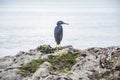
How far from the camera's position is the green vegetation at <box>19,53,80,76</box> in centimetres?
1666

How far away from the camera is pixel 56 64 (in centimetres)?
1744

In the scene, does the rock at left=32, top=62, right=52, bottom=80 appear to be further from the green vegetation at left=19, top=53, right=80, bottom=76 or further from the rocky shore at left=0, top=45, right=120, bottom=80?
the green vegetation at left=19, top=53, right=80, bottom=76

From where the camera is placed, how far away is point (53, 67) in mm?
16719

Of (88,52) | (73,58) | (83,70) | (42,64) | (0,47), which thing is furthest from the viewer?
(0,47)

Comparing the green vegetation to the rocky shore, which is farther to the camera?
the green vegetation

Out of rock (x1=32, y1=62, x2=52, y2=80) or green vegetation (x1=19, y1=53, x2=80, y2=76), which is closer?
rock (x1=32, y1=62, x2=52, y2=80)

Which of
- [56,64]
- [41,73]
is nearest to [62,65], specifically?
[56,64]

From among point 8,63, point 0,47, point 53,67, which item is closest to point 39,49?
point 8,63

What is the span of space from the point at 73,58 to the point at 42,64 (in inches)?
76.9

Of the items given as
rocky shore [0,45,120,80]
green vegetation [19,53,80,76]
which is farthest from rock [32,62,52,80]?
green vegetation [19,53,80,76]

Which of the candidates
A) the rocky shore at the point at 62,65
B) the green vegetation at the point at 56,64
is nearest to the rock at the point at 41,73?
the rocky shore at the point at 62,65

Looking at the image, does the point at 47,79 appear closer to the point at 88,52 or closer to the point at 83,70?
the point at 83,70

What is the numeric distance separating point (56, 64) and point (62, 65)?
0.27 m

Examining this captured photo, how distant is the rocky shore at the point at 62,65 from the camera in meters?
14.5
